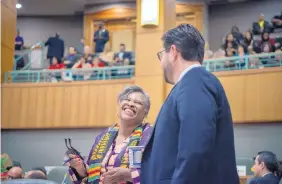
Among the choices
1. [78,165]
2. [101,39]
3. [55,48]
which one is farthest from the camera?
[101,39]

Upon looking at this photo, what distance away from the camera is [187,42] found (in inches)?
89.4

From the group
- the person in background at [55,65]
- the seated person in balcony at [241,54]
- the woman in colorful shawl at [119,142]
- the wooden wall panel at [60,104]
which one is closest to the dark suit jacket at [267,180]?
the woman in colorful shawl at [119,142]

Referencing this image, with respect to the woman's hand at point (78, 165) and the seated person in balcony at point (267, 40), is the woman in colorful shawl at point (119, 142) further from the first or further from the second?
the seated person in balcony at point (267, 40)

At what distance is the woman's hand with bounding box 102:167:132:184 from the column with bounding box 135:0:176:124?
291 inches

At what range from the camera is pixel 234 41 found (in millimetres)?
11758

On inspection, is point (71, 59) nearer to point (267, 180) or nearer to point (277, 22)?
point (277, 22)

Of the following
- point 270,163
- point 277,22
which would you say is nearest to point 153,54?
point 277,22

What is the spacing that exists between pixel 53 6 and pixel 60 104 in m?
5.44

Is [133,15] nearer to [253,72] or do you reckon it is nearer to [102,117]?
[102,117]

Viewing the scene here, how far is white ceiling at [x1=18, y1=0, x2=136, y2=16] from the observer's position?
51.8ft

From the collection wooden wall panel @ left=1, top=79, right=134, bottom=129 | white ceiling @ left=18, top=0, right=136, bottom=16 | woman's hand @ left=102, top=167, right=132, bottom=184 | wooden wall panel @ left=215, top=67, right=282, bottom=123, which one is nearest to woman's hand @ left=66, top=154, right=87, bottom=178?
woman's hand @ left=102, top=167, right=132, bottom=184

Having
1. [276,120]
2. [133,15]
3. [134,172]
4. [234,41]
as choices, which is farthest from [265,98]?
[134,172]

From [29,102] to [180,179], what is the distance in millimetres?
10117

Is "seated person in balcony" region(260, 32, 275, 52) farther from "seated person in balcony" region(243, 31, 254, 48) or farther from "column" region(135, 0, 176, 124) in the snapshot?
"column" region(135, 0, 176, 124)
